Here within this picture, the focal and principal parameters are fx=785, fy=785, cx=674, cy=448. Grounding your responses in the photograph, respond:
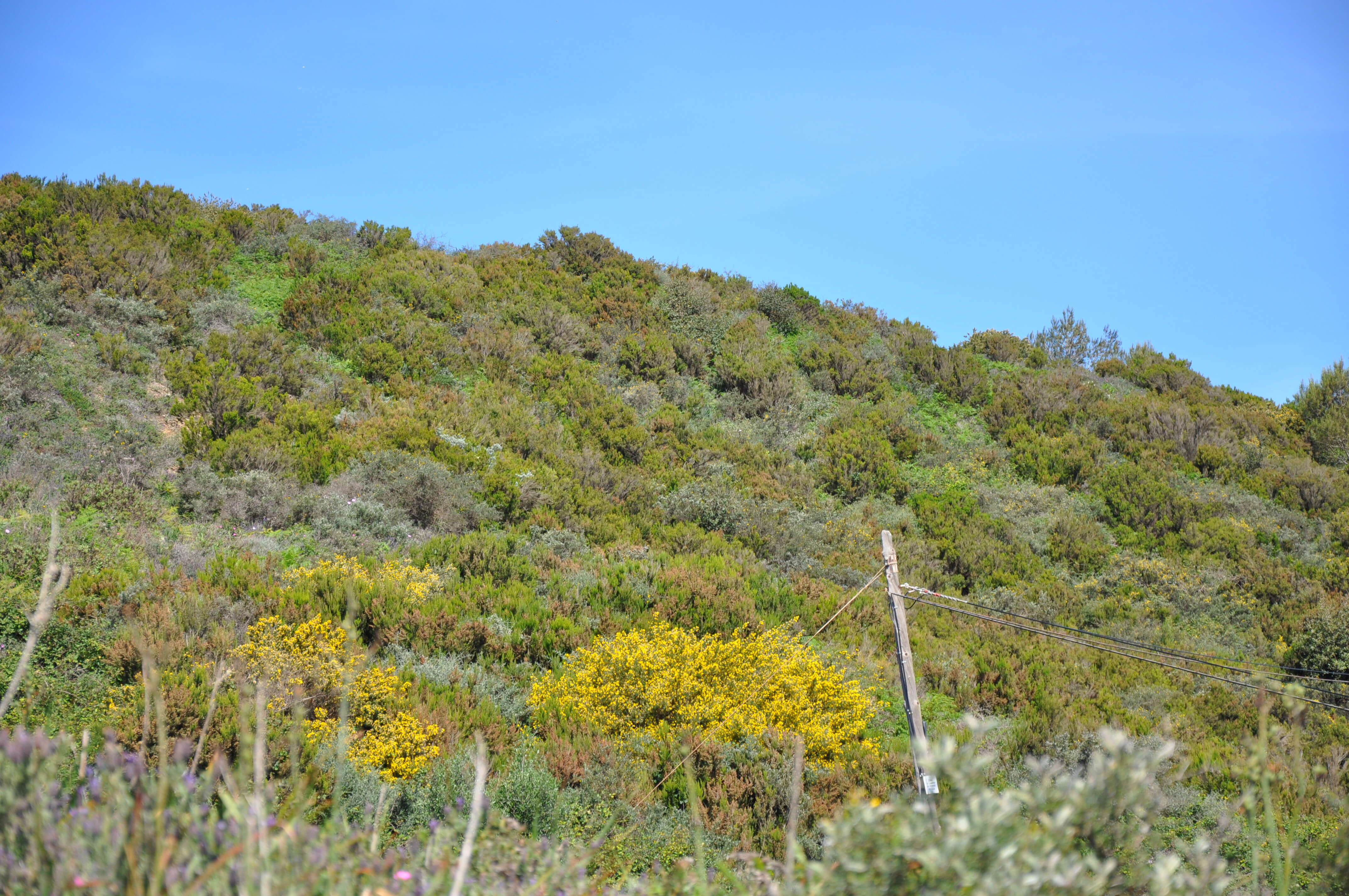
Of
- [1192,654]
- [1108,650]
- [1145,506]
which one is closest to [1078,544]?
[1145,506]

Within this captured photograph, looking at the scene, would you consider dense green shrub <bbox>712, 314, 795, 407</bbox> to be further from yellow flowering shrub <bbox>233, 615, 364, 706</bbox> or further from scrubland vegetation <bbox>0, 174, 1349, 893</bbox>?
yellow flowering shrub <bbox>233, 615, 364, 706</bbox>

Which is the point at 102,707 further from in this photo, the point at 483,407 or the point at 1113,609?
the point at 1113,609

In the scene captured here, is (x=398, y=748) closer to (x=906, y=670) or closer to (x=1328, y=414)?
(x=906, y=670)

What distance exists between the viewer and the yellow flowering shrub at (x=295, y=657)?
22.3 feet

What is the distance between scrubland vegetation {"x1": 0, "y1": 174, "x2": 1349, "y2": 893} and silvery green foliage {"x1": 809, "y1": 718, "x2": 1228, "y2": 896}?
0.6 inches

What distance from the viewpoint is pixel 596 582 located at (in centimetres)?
1039

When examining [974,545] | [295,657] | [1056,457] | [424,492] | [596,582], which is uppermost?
[1056,457]

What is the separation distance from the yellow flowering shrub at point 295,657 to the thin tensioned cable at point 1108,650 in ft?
20.5

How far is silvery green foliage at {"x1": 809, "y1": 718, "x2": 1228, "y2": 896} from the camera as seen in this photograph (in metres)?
1.83

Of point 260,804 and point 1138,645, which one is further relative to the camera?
point 1138,645

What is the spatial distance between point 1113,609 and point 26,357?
686 inches

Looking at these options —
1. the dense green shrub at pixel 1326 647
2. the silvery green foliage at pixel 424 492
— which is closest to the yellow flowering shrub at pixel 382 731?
the silvery green foliage at pixel 424 492

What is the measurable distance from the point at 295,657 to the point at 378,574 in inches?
93.6

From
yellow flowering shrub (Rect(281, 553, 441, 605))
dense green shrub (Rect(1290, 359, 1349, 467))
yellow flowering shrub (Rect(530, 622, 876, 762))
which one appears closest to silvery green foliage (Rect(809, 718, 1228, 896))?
yellow flowering shrub (Rect(530, 622, 876, 762))
